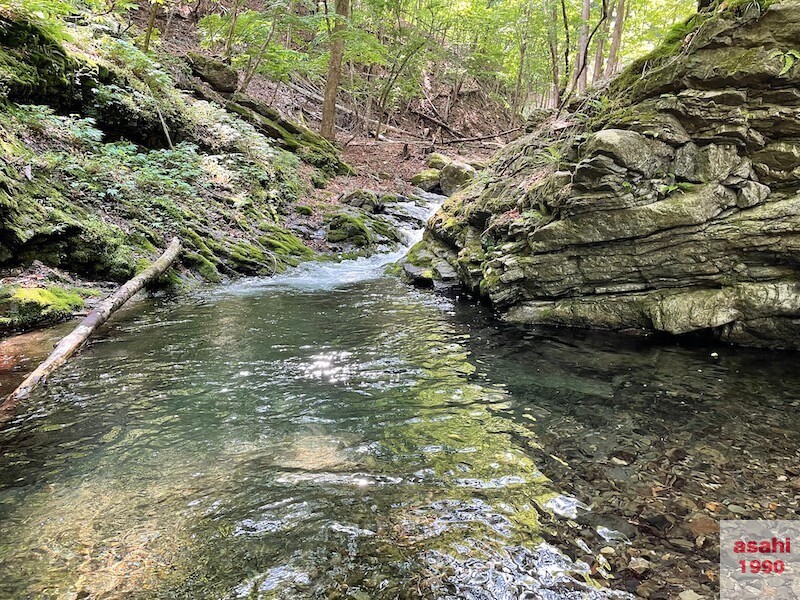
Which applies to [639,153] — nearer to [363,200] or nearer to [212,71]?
[363,200]

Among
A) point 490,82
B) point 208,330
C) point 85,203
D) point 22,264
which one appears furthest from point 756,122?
point 490,82

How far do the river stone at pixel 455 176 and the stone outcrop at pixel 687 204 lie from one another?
1326 centimetres

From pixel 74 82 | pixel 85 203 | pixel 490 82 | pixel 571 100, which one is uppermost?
pixel 490 82

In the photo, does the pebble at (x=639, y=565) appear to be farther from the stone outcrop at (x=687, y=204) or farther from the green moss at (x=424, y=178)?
the green moss at (x=424, y=178)

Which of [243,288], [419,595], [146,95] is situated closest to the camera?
[419,595]

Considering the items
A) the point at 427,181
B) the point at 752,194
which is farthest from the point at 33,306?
the point at 427,181

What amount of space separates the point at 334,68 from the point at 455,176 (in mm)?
7433

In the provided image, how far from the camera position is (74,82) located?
11328 millimetres

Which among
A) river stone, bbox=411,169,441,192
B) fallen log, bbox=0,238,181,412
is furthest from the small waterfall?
river stone, bbox=411,169,441,192

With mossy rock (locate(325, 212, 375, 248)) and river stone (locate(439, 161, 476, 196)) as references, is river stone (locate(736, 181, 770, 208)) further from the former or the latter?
river stone (locate(439, 161, 476, 196))

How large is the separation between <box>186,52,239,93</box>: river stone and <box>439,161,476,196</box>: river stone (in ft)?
34.5

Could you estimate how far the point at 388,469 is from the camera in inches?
146

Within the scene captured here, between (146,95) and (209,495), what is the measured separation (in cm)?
1377

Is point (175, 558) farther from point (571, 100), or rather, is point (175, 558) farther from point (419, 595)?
point (571, 100)
